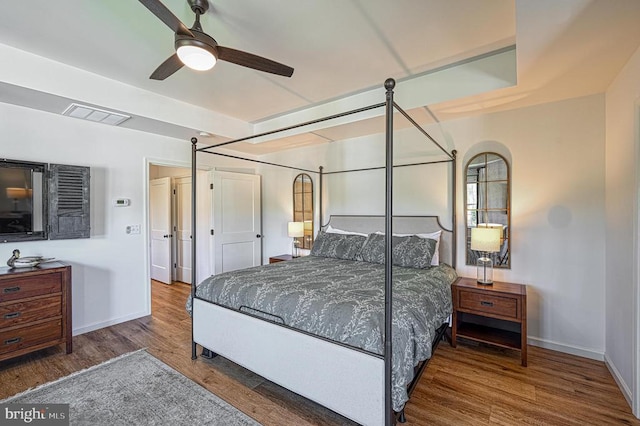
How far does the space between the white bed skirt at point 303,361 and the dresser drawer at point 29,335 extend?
4.85ft

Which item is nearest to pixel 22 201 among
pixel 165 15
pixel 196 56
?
pixel 196 56

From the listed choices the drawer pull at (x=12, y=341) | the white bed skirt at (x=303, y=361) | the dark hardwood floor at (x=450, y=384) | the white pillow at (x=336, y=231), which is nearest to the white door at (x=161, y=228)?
the dark hardwood floor at (x=450, y=384)

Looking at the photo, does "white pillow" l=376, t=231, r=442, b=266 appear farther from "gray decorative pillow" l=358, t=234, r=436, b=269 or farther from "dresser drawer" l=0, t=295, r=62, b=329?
"dresser drawer" l=0, t=295, r=62, b=329

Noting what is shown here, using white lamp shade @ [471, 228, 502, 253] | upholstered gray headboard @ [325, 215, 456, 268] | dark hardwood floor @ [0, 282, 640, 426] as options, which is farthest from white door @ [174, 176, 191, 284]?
white lamp shade @ [471, 228, 502, 253]

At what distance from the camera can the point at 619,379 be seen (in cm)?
236

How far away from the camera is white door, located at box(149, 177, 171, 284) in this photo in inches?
223

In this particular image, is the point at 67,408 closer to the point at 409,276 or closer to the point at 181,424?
the point at 181,424

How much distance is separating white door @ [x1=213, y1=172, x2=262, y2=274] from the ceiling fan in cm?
286

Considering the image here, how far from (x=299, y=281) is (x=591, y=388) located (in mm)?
2451

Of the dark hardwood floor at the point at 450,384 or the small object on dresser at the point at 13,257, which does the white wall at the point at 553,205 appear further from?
the small object on dresser at the point at 13,257

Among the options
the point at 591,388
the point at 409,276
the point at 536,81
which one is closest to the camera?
the point at 591,388

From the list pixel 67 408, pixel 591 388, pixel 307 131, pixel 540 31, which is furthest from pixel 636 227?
pixel 67 408

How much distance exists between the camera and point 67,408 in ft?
6.93

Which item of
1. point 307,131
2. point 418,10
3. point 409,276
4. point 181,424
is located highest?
point 418,10
